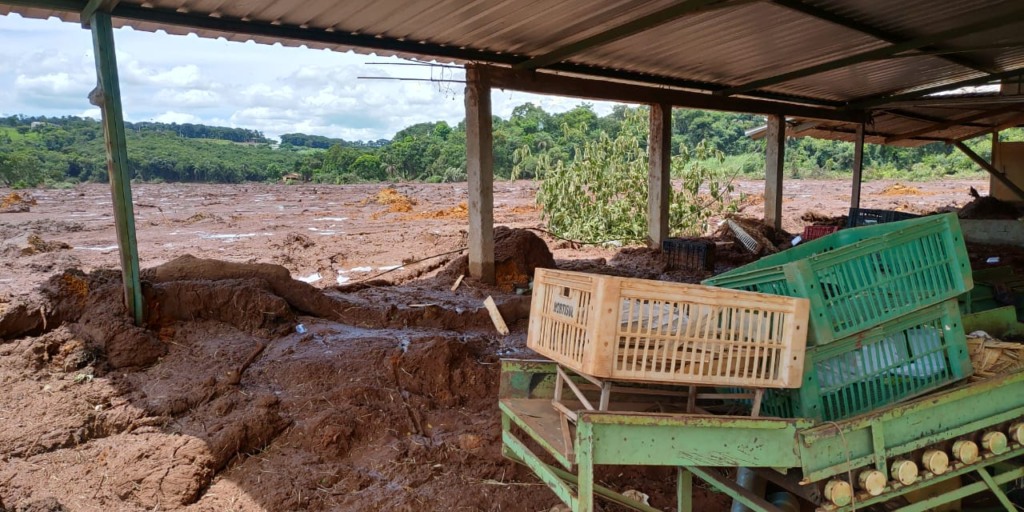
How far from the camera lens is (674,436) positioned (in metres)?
2.57

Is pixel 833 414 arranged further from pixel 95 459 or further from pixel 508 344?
pixel 95 459

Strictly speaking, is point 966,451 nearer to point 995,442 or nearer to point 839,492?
point 995,442

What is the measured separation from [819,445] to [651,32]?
239 inches

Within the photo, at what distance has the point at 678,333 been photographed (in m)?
2.63

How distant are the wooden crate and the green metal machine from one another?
19cm

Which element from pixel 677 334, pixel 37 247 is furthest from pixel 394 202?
pixel 677 334

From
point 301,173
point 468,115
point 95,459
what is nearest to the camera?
→ point 95,459

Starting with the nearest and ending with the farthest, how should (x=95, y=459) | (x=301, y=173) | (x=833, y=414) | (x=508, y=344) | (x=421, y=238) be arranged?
(x=833, y=414) → (x=95, y=459) → (x=508, y=344) → (x=421, y=238) → (x=301, y=173)

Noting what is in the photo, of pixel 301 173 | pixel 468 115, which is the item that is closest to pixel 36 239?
pixel 468 115

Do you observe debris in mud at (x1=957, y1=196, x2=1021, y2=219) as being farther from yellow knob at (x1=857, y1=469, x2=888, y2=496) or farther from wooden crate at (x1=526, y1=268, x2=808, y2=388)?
wooden crate at (x1=526, y1=268, x2=808, y2=388)

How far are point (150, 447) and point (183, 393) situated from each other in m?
0.73

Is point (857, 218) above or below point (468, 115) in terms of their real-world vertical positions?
below

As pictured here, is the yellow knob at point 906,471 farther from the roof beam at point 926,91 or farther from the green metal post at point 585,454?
the roof beam at point 926,91

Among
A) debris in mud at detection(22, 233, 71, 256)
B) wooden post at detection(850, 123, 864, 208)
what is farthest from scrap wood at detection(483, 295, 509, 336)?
wooden post at detection(850, 123, 864, 208)
